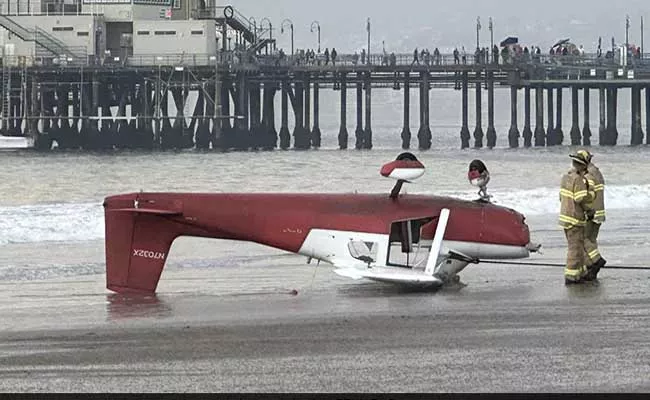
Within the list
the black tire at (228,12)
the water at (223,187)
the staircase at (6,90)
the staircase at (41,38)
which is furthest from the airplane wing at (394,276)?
the black tire at (228,12)

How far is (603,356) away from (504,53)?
9137 cm

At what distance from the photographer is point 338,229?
1705 cm

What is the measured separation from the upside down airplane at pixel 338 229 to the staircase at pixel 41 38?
78.5m

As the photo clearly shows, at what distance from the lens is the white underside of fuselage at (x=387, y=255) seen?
54.3 ft

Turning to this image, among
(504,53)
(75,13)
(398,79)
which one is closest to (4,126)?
(75,13)

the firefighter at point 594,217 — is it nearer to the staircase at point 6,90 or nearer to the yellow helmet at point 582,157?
the yellow helmet at point 582,157

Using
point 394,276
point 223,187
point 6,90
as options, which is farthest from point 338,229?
point 6,90

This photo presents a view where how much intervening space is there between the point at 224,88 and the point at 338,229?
3156 inches

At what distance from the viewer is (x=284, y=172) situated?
217ft

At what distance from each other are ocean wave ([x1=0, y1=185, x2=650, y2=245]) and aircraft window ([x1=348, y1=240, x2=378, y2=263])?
1046 centimetres

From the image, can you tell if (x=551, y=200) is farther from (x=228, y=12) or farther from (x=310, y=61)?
(x=228, y=12)

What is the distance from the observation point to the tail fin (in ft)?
54.7

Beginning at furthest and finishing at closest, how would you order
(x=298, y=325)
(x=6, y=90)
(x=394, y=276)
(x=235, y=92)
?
(x=235, y=92) → (x=6, y=90) → (x=394, y=276) → (x=298, y=325)

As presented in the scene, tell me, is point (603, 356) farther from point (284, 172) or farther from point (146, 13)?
point (146, 13)
